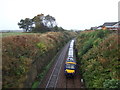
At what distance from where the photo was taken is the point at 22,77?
34.7 feet

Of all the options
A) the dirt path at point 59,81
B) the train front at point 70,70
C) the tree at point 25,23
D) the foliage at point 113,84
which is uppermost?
the tree at point 25,23

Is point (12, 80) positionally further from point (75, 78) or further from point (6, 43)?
point (75, 78)

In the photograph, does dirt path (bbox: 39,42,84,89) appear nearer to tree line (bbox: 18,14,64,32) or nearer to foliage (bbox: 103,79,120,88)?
foliage (bbox: 103,79,120,88)

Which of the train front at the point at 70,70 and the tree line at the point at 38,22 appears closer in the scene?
the train front at the point at 70,70

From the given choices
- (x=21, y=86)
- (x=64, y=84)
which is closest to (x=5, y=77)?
(x=21, y=86)

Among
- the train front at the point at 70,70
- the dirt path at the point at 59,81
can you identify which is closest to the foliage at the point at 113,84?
the dirt path at the point at 59,81

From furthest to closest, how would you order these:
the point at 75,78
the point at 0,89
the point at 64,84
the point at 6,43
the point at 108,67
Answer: the point at 75,78, the point at 64,84, the point at 6,43, the point at 108,67, the point at 0,89

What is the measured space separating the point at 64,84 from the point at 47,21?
54925 mm

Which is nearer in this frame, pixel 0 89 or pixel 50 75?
pixel 0 89

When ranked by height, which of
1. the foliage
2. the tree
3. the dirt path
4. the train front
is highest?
the tree

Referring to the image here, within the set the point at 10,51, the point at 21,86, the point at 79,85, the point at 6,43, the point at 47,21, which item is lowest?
the point at 79,85

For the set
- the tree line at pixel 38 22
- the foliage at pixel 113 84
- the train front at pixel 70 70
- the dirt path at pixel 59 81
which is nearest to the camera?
the foliage at pixel 113 84

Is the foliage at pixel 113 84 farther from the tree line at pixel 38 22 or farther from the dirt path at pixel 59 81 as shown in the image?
the tree line at pixel 38 22

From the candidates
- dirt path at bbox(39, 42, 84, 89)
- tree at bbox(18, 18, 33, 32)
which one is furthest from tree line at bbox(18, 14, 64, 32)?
dirt path at bbox(39, 42, 84, 89)
